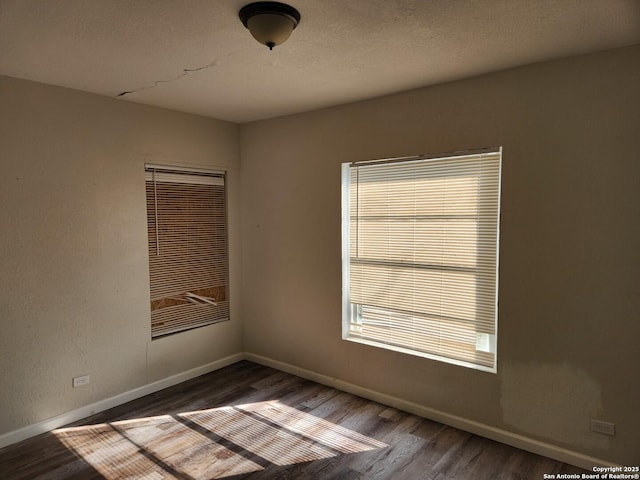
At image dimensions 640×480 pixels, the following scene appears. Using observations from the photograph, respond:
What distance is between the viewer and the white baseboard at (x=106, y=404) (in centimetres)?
293

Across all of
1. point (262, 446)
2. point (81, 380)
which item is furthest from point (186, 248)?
point (262, 446)

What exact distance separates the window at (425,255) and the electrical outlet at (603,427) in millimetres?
645

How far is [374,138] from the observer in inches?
134

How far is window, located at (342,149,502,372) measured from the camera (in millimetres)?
2971

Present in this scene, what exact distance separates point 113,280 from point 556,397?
3497 millimetres

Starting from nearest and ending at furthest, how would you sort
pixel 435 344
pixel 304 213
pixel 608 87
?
pixel 608 87 < pixel 435 344 < pixel 304 213

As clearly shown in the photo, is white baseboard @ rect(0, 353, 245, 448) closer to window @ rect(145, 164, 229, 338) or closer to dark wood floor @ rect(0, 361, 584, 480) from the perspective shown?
dark wood floor @ rect(0, 361, 584, 480)

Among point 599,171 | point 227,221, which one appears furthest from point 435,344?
point 227,221

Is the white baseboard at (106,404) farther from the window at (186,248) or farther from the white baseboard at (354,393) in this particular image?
the window at (186,248)

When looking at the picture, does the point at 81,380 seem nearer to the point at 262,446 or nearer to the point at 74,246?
the point at 74,246

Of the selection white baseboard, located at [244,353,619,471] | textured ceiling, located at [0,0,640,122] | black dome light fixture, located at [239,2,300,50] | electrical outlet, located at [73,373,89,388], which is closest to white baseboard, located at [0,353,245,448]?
electrical outlet, located at [73,373,89,388]

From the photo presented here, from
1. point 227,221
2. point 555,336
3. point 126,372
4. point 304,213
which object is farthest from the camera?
point 227,221

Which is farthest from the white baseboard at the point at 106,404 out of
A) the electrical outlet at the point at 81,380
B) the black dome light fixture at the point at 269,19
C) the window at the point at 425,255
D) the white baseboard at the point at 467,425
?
the black dome light fixture at the point at 269,19

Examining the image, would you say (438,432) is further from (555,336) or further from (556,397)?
(555,336)
